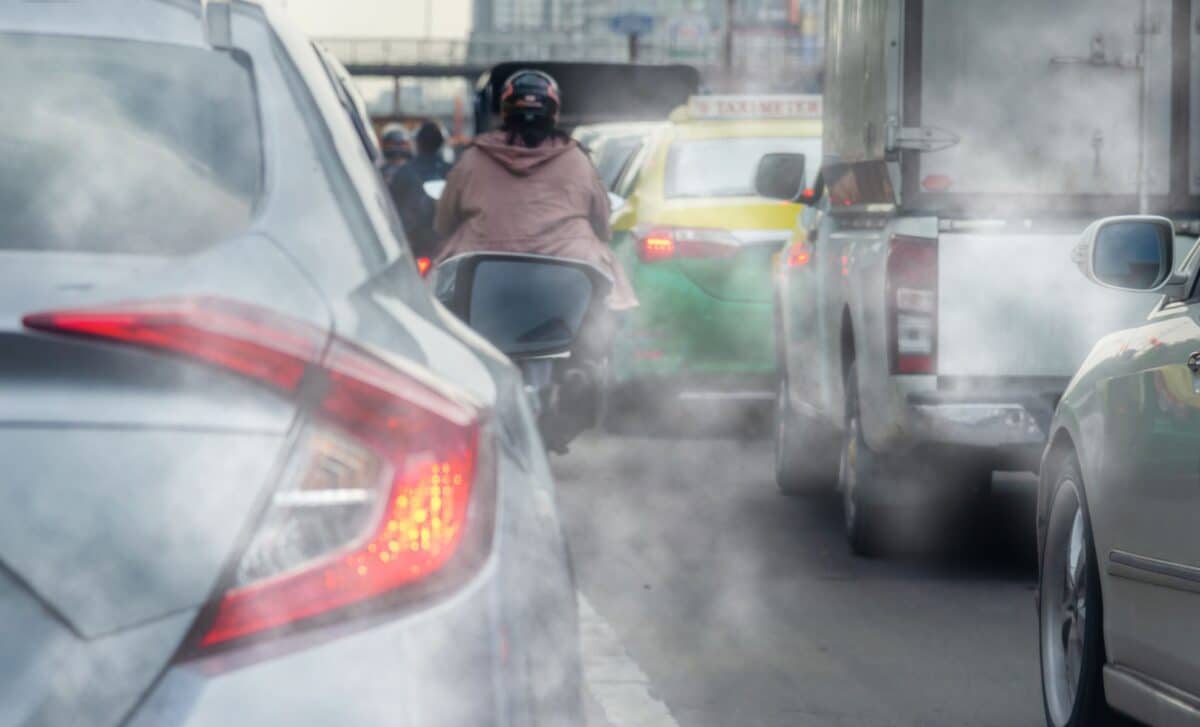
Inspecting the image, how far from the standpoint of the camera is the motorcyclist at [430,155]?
1530 centimetres

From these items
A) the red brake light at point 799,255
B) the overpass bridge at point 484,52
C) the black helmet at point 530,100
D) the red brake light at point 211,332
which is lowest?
the red brake light at point 211,332

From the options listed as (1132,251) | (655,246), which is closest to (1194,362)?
(1132,251)

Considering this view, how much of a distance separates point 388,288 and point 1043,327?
5.44 metres

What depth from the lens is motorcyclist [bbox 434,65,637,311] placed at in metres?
7.97

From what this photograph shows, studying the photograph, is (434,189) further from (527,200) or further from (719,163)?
(719,163)

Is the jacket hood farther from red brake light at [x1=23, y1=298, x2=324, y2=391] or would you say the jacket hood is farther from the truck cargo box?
red brake light at [x1=23, y1=298, x2=324, y2=391]

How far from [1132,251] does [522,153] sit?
9.92 feet

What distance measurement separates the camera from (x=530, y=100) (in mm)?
7926

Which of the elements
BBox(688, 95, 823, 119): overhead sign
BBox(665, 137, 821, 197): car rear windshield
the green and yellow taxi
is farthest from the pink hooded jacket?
BBox(688, 95, 823, 119): overhead sign

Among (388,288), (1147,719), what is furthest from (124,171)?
(1147,719)

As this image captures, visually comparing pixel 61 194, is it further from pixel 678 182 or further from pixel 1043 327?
pixel 678 182

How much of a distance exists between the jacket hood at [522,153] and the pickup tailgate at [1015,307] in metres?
1.37

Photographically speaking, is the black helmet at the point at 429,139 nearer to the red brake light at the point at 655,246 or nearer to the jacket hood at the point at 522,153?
the red brake light at the point at 655,246

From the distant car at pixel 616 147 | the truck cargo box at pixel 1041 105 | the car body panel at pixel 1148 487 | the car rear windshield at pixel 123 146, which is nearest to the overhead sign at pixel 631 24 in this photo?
the distant car at pixel 616 147
